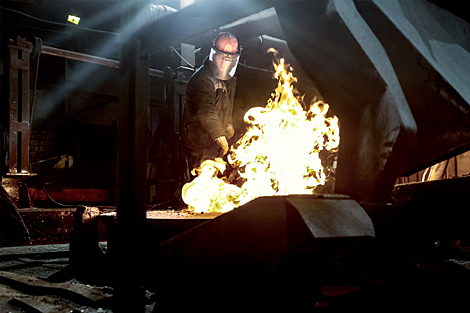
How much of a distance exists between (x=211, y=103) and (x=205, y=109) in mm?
173

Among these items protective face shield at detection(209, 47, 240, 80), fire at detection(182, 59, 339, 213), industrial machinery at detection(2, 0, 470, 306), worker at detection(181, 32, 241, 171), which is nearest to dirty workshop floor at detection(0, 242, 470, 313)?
industrial machinery at detection(2, 0, 470, 306)

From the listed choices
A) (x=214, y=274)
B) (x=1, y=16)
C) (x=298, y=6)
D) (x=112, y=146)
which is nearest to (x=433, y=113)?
(x=298, y=6)

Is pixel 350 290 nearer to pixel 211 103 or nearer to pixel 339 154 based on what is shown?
pixel 339 154

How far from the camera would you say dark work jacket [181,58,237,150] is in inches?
234

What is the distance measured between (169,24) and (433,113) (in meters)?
1.75

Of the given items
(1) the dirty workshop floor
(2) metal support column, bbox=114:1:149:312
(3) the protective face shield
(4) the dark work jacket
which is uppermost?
(3) the protective face shield

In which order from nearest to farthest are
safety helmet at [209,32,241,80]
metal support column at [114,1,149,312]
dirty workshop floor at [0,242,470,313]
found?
dirty workshop floor at [0,242,470,313], metal support column at [114,1,149,312], safety helmet at [209,32,241,80]

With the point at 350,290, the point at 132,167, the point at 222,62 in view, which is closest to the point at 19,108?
the point at 222,62

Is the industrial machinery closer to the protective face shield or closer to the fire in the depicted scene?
the fire

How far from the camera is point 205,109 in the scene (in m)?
5.96

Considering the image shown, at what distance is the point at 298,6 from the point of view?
6.56ft

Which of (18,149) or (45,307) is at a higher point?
(18,149)

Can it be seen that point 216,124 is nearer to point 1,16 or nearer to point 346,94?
point 346,94

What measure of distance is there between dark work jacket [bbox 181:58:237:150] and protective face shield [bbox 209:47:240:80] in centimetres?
14
